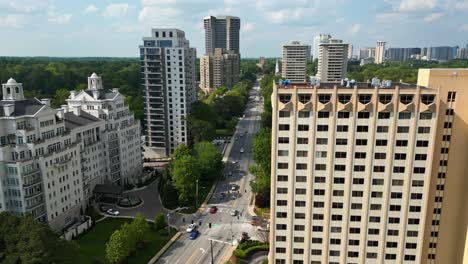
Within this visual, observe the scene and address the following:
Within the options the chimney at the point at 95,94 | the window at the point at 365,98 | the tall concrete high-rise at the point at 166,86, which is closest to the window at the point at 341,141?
the window at the point at 365,98

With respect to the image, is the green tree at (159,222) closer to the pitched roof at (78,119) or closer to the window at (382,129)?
the pitched roof at (78,119)

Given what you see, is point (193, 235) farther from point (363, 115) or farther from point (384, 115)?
point (384, 115)

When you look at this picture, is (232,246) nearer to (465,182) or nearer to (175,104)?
(465,182)

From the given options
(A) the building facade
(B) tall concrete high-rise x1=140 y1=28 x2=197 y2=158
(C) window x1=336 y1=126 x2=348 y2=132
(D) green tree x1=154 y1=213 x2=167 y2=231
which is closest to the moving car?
(D) green tree x1=154 y1=213 x2=167 y2=231

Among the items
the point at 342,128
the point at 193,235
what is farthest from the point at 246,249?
the point at 342,128

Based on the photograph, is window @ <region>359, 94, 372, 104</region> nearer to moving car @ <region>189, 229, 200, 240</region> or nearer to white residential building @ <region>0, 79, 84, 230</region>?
moving car @ <region>189, 229, 200, 240</region>
